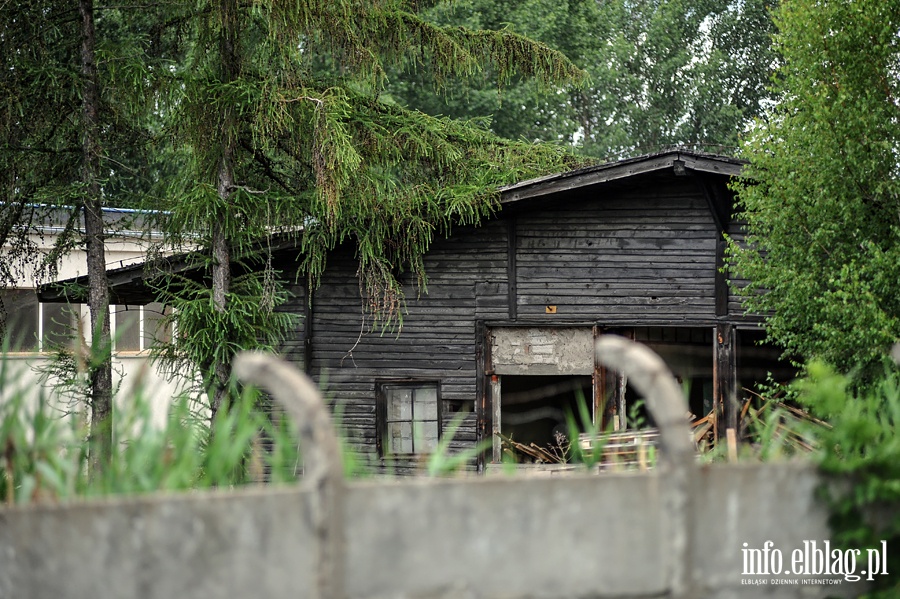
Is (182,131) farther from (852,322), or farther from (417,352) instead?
(852,322)

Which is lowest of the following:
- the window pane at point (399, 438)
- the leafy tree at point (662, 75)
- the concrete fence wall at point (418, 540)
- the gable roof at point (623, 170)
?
the window pane at point (399, 438)

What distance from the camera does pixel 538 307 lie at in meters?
12.1

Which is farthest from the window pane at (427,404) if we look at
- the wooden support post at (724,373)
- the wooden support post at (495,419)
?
the wooden support post at (724,373)

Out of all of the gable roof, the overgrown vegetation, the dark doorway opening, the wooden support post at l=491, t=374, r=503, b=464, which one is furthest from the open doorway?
the overgrown vegetation

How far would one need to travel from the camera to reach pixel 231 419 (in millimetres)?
4293

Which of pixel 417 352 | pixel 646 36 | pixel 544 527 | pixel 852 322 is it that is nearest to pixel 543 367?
pixel 417 352

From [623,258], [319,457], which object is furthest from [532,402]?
[319,457]

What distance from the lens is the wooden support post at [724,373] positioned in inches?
454

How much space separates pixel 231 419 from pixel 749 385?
924 cm

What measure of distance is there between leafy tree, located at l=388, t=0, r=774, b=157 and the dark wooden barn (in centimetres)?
1962

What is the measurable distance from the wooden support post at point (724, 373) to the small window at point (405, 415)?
137 inches

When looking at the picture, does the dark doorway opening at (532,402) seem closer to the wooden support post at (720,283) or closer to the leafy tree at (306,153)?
the wooden support post at (720,283)

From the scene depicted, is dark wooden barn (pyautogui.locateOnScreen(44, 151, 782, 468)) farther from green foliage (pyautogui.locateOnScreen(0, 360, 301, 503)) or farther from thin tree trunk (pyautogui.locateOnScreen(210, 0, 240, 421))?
green foliage (pyautogui.locateOnScreen(0, 360, 301, 503))

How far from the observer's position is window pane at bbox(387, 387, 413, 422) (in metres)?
12.6
